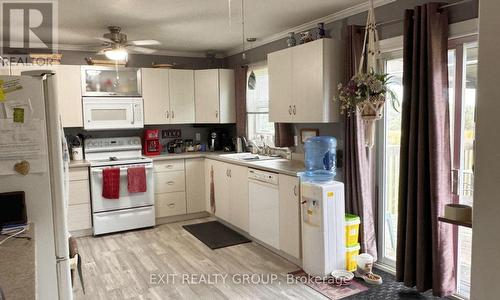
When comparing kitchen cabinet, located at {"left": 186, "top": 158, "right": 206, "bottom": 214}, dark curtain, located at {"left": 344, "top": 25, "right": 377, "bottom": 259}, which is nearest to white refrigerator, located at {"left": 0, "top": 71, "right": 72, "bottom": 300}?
dark curtain, located at {"left": 344, "top": 25, "right": 377, "bottom": 259}

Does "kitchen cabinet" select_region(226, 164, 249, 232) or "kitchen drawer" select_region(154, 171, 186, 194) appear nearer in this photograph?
"kitchen cabinet" select_region(226, 164, 249, 232)

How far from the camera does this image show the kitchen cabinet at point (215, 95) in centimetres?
542

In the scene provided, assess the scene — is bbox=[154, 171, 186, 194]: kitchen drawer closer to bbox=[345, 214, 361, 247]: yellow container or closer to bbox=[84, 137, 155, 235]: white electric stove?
bbox=[84, 137, 155, 235]: white electric stove

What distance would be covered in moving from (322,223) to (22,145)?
225 cm

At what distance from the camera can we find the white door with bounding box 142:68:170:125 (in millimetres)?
5180

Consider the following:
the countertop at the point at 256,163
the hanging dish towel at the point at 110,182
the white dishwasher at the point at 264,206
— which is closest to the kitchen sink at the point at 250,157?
the countertop at the point at 256,163

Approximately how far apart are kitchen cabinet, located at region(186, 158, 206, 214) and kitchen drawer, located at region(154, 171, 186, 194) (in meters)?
0.08

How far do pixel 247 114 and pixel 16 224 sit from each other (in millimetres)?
3746

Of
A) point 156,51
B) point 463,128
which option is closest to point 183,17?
point 156,51

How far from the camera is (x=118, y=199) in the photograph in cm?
471

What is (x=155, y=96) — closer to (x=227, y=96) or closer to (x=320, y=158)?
(x=227, y=96)

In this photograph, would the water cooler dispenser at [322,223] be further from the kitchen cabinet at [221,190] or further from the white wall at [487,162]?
the white wall at [487,162]

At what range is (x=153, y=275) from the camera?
3492mm

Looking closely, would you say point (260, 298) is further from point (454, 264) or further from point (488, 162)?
point (488, 162)
